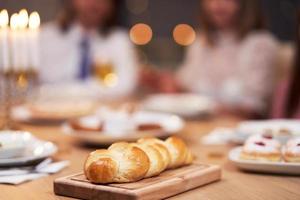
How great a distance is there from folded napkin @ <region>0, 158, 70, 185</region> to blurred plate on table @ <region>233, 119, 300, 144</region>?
568mm

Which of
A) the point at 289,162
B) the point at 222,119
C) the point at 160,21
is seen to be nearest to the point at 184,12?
the point at 160,21

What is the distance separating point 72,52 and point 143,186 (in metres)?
3.60

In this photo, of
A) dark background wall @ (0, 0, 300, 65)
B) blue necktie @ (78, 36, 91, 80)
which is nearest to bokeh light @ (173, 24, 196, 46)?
dark background wall @ (0, 0, 300, 65)

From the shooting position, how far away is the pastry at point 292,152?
58.7 inches

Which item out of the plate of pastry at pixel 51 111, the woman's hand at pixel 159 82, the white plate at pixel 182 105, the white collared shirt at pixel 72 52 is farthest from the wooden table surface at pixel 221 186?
the white collared shirt at pixel 72 52

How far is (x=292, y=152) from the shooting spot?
4.91 ft

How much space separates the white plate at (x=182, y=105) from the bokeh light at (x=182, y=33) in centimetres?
311

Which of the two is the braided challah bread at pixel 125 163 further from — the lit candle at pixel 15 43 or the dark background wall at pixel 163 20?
the dark background wall at pixel 163 20

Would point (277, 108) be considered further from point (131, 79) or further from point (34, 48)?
point (34, 48)

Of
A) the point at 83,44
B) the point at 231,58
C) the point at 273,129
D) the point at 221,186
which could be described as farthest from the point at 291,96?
the point at 83,44

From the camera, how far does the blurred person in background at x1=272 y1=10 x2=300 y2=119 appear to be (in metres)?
2.89

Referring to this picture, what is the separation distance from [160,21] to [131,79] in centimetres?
185

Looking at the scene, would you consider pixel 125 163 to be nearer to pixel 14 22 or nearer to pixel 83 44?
pixel 14 22

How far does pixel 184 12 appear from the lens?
599 cm
